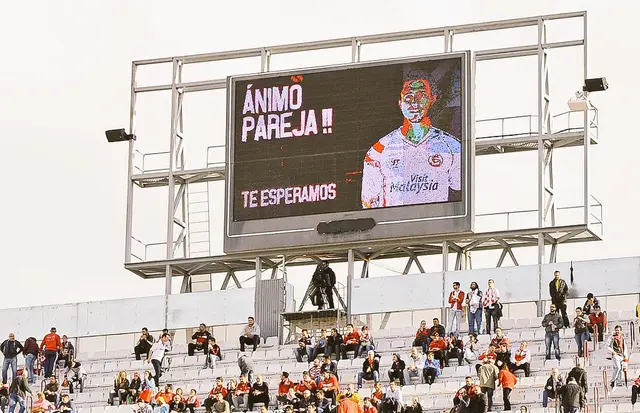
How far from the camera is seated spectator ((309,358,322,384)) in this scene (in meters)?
37.6

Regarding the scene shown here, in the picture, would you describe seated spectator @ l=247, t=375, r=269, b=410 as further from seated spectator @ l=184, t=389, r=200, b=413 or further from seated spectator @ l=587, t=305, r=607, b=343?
seated spectator @ l=587, t=305, r=607, b=343

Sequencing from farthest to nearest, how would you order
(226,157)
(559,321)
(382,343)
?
(226,157), (382,343), (559,321)

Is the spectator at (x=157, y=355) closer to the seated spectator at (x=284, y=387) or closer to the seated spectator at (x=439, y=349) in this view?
the seated spectator at (x=284, y=387)

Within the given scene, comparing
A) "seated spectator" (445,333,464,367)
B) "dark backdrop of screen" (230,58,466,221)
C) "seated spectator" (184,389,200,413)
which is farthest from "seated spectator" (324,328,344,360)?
"dark backdrop of screen" (230,58,466,221)

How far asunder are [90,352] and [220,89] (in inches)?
231

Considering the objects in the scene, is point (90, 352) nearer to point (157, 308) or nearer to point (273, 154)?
point (157, 308)

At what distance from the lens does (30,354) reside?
1665 inches

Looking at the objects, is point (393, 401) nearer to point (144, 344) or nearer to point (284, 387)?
point (284, 387)

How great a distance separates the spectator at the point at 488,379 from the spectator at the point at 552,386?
0.93 metres

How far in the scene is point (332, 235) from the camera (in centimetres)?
4316

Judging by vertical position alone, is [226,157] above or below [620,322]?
above

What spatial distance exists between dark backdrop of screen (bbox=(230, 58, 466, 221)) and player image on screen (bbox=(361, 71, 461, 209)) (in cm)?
15

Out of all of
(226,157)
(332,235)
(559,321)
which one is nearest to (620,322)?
(559,321)

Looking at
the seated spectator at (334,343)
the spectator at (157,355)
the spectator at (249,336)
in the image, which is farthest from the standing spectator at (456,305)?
the spectator at (157,355)
